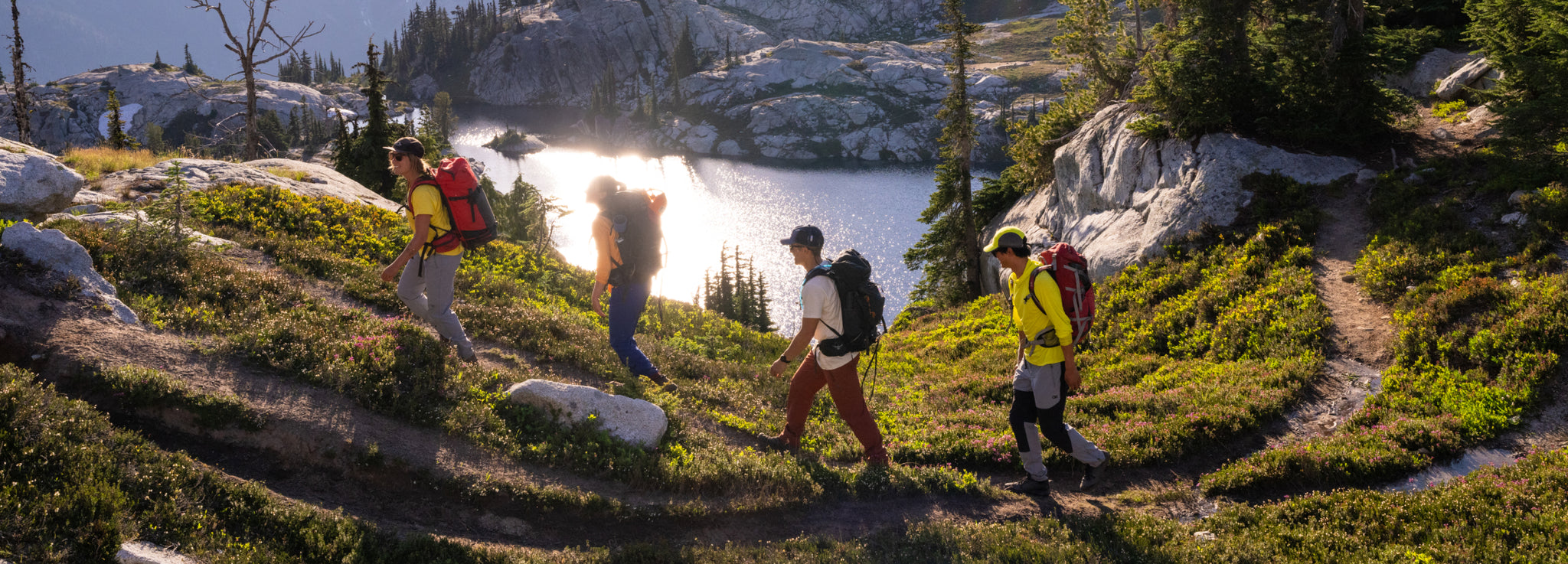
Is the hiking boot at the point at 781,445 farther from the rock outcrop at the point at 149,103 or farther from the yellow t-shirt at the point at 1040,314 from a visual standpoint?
the rock outcrop at the point at 149,103

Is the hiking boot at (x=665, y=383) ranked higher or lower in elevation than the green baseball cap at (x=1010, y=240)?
lower

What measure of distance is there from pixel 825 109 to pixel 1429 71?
15116 cm

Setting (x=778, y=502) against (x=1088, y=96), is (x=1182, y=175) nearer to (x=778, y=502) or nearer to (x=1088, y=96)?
(x=1088, y=96)

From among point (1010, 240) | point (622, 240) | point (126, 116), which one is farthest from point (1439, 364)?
point (126, 116)

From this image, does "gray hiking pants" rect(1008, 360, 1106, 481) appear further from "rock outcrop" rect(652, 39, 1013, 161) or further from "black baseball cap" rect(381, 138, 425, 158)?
"rock outcrop" rect(652, 39, 1013, 161)

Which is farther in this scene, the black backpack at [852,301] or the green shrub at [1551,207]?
the green shrub at [1551,207]

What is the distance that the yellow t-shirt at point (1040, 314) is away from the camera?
279 inches

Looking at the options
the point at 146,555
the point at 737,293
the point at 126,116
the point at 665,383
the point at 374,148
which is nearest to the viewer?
the point at 146,555

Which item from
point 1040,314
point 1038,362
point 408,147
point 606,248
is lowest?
point 1038,362

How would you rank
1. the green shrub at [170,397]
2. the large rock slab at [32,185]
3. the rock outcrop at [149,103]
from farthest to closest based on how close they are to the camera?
the rock outcrop at [149,103]
the large rock slab at [32,185]
the green shrub at [170,397]

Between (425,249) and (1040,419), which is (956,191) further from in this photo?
(425,249)

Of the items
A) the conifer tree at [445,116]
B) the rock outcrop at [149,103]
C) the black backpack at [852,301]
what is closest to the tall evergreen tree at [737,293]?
the black backpack at [852,301]

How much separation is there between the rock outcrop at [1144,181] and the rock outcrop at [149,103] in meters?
171

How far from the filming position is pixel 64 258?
27.2 feet
